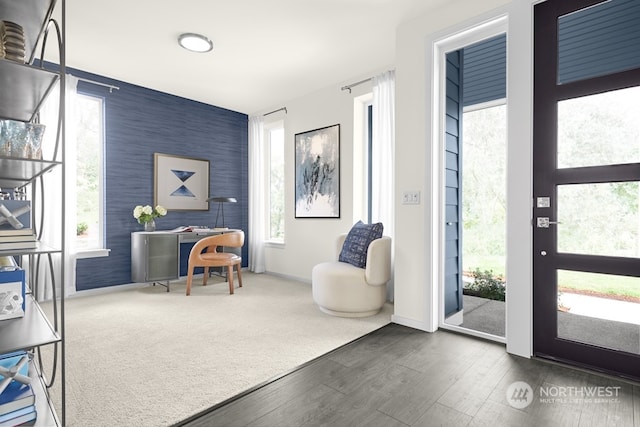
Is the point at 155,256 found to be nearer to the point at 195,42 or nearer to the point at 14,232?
the point at 195,42

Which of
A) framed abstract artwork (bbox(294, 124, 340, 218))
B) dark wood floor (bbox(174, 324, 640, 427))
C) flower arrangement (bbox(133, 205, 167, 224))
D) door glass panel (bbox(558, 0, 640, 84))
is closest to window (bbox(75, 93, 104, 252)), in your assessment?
flower arrangement (bbox(133, 205, 167, 224))

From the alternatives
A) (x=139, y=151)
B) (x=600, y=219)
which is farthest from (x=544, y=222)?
(x=139, y=151)

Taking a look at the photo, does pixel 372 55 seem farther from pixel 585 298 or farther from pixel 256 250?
pixel 256 250

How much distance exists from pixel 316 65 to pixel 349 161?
1.21 meters

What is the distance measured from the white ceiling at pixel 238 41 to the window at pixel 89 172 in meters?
0.48

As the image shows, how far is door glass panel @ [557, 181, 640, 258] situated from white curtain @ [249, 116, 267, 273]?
418cm

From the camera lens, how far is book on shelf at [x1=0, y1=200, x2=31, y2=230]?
4.50 ft

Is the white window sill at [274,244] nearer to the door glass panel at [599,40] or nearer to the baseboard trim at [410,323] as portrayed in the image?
the baseboard trim at [410,323]

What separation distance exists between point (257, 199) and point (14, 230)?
4.13 m

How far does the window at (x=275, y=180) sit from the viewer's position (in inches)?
212

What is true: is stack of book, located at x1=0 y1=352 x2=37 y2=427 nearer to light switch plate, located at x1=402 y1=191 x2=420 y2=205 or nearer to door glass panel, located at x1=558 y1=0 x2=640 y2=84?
light switch plate, located at x1=402 y1=191 x2=420 y2=205

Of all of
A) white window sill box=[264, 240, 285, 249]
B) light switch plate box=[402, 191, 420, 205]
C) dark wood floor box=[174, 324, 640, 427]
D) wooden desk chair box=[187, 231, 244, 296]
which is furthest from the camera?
white window sill box=[264, 240, 285, 249]

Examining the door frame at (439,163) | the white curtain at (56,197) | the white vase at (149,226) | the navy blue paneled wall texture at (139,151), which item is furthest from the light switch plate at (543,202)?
the white curtain at (56,197)
